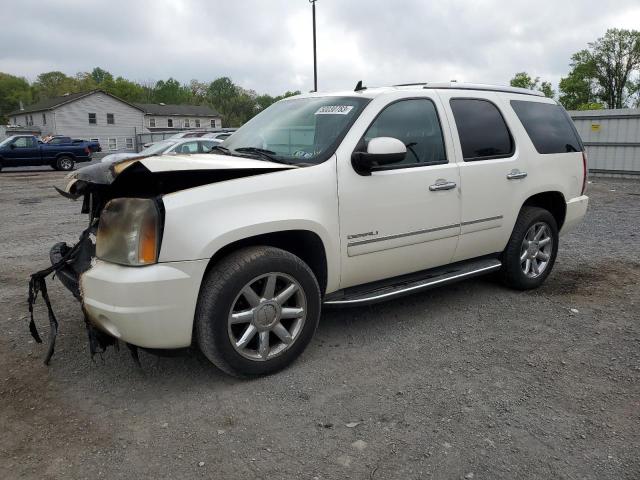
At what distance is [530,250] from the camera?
16.9 ft

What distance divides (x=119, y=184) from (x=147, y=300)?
789mm

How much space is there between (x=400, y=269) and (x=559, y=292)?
203cm

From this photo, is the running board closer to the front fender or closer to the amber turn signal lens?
the front fender

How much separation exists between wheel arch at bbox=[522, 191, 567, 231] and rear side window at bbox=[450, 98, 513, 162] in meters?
0.75

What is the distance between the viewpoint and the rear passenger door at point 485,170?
441 cm

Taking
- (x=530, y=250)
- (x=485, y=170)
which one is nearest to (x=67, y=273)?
(x=485, y=170)

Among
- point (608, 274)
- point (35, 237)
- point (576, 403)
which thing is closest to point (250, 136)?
point (576, 403)

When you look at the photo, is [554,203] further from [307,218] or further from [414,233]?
[307,218]

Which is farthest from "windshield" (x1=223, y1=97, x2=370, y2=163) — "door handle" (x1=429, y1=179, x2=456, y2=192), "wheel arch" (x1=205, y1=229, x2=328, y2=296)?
"door handle" (x1=429, y1=179, x2=456, y2=192)

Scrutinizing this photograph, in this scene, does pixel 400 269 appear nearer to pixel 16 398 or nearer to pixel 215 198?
pixel 215 198

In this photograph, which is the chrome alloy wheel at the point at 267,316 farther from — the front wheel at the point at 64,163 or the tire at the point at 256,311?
the front wheel at the point at 64,163

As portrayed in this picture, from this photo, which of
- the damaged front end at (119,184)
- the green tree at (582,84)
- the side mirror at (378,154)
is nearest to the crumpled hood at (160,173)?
the damaged front end at (119,184)

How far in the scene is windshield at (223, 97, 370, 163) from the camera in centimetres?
380

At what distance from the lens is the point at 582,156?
5.48 m
